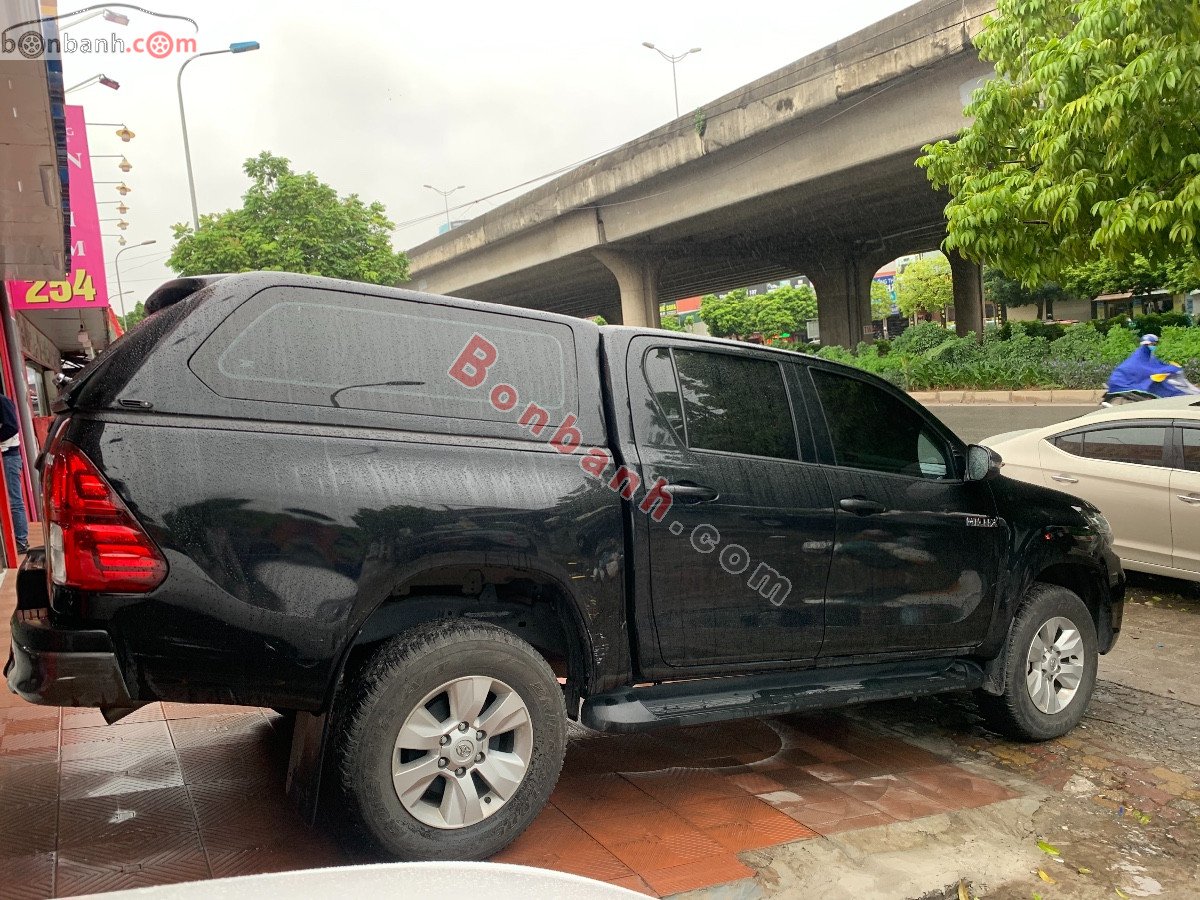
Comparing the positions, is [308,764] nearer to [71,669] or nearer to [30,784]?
[71,669]

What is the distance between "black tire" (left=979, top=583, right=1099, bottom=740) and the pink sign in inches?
480

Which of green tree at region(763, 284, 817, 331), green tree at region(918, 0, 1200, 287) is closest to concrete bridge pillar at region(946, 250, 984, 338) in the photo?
green tree at region(918, 0, 1200, 287)

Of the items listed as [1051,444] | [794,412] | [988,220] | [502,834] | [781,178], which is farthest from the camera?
[781,178]

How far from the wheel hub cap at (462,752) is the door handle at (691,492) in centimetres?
92

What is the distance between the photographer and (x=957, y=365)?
23766 mm

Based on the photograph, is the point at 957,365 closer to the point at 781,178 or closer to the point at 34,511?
the point at 781,178

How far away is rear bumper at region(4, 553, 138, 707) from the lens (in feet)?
8.77

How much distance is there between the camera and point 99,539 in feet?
8.72

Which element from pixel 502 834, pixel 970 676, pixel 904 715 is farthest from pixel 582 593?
pixel 904 715

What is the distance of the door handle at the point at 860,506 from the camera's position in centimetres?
405

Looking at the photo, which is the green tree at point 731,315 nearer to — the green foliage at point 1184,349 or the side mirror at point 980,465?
the green foliage at point 1184,349

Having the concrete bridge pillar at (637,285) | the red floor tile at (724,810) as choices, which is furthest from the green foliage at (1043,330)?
the red floor tile at (724,810)

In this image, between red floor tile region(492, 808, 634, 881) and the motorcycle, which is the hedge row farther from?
red floor tile region(492, 808, 634, 881)

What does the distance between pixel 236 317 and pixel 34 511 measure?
41.8ft
